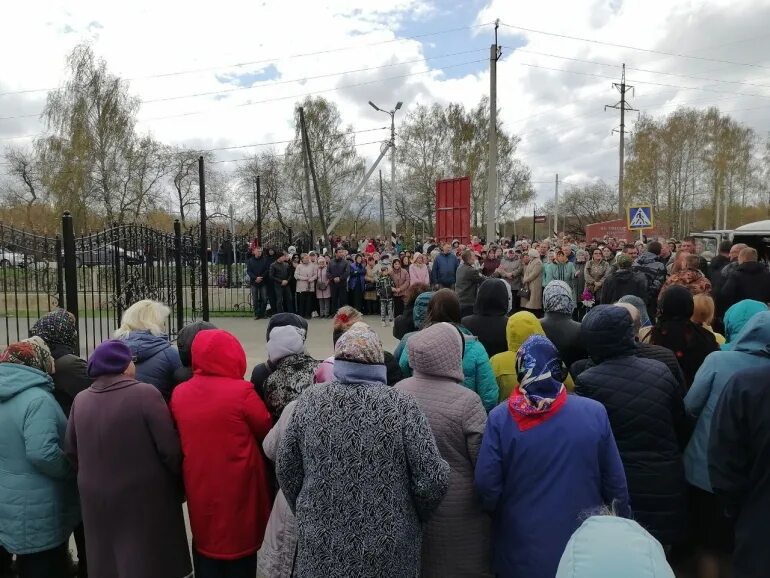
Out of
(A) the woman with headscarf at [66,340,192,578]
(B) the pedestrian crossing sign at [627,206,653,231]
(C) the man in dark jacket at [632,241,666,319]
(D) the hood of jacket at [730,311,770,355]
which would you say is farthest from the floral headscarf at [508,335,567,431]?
(B) the pedestrian crossing sign at [627,206,653,231]

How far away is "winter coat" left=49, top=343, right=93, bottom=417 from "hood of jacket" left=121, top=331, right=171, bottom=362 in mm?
342

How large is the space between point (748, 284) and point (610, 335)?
545cm

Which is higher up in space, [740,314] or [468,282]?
[740,314]

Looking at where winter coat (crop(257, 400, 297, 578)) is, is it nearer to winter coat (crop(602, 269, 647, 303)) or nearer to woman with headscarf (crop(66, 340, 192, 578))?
woman with headscarf (crop(66, 340, 192, 578))

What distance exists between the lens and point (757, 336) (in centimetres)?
318

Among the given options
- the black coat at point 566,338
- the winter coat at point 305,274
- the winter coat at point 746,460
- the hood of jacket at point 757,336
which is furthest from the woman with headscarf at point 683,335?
the winter coat at point 305,274

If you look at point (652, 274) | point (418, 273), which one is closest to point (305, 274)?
point (418, 273)

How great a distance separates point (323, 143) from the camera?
52469 millimetres

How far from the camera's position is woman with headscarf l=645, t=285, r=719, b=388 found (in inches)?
163

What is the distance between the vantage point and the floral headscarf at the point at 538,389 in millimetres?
2602

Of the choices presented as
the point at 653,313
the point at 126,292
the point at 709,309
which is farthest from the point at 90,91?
the point at 709,309

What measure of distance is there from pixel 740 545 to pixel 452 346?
59.0 inches

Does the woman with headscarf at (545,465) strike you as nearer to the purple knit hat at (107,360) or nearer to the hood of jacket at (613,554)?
the hood of jacket at (613,554)

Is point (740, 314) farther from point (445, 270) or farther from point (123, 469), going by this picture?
point (445, 270)
